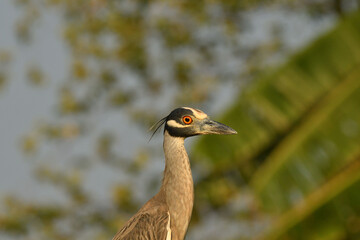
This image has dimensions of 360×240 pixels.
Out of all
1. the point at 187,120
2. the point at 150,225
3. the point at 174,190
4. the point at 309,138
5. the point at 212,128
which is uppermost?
the point at 309,138

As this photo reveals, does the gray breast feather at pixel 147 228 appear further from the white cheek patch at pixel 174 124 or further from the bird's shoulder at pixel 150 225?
the white cheek patch at pixel 174 124

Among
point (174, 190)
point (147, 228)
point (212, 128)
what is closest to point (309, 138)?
point (212, 128)

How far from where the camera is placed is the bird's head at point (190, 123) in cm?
416

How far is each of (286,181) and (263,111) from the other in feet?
3.80

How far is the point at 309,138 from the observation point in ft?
22.1

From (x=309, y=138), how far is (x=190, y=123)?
2.91 meters

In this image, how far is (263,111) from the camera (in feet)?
24.1

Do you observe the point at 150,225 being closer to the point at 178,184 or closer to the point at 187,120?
the point at 178,184

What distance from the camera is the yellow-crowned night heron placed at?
4.12 metres

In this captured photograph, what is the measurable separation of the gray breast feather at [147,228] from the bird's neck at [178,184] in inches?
2.6

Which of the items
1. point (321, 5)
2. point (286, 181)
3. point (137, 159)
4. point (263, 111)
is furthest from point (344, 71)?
point (321, 5)

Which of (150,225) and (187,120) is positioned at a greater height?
(187,120)

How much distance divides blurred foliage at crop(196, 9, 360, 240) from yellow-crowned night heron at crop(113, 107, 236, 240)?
235 centimetres

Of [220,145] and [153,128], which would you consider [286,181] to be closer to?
[220,145]
